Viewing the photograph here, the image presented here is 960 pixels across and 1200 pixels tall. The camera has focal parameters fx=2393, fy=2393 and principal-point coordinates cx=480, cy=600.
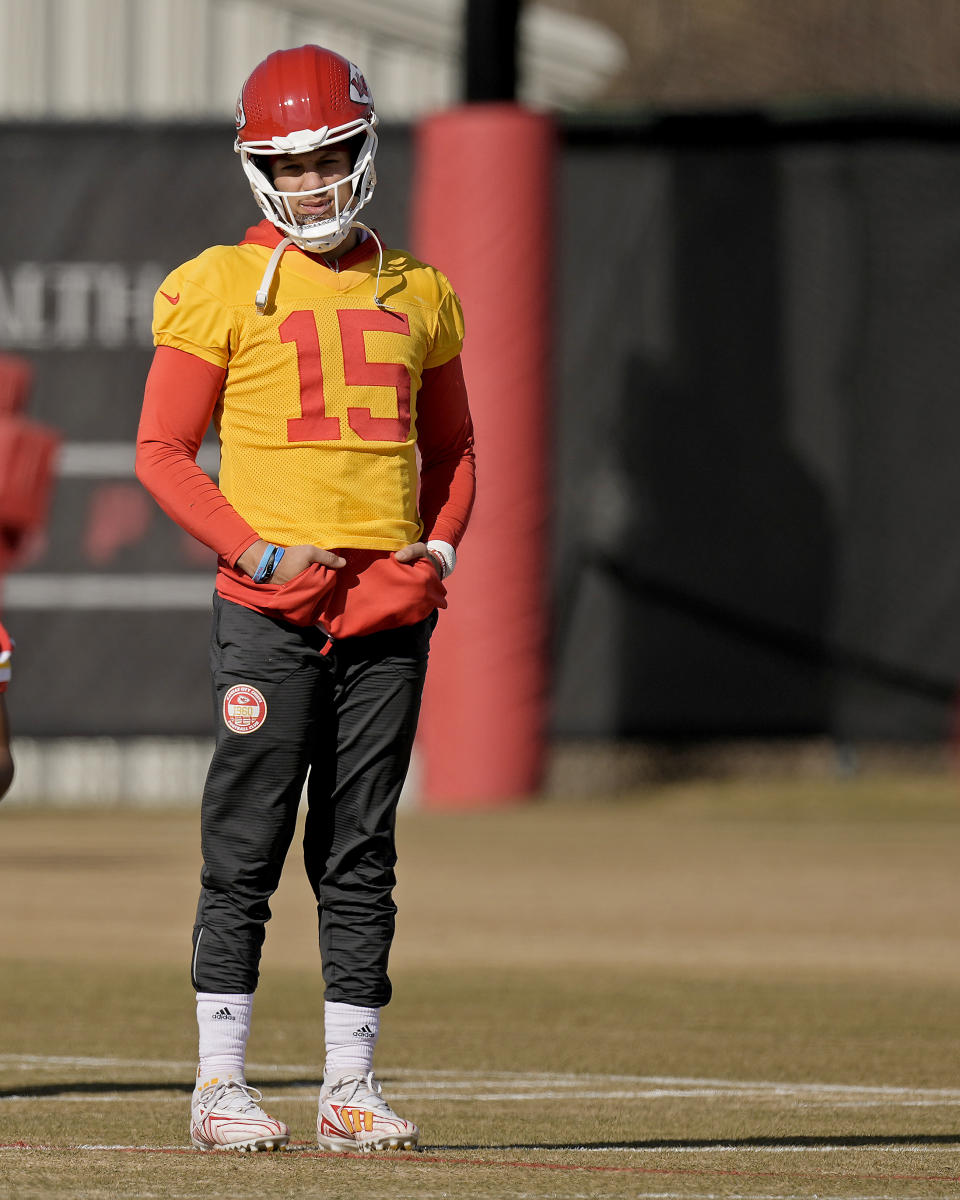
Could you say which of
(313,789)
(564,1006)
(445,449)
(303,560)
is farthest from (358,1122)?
(564,1006)

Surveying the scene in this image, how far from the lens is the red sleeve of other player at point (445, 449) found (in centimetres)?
495

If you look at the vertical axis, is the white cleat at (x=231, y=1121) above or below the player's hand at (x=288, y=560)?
below

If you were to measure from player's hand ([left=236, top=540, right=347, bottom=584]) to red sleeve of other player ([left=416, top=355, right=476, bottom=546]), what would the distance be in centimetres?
39

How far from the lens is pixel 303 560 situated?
4562 mm

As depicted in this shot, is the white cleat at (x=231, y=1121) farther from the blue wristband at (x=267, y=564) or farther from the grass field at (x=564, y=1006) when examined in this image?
the blue wristband at (x=267, y=564)

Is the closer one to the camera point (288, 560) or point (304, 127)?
point (288, 560)

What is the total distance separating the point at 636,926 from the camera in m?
9.41

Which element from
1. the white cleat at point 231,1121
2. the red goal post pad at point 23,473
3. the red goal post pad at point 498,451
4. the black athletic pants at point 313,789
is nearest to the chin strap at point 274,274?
the black athletic pants at point 313,789

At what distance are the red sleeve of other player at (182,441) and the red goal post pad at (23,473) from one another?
7.36 meters

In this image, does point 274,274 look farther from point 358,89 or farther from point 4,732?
point 4,732

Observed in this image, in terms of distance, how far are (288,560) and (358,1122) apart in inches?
42.8

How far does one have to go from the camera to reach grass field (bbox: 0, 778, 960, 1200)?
445 centimetres

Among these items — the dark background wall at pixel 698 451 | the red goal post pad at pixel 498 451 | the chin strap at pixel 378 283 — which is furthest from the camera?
the dark background wall at pixel 698 451

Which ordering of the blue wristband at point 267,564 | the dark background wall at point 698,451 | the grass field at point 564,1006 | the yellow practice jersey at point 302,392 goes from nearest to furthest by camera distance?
the grass field at point 564,1006, the blue wristband at point 267,564, the yellow practice jersey at point 302,392, the dark background wall at point 698,451
